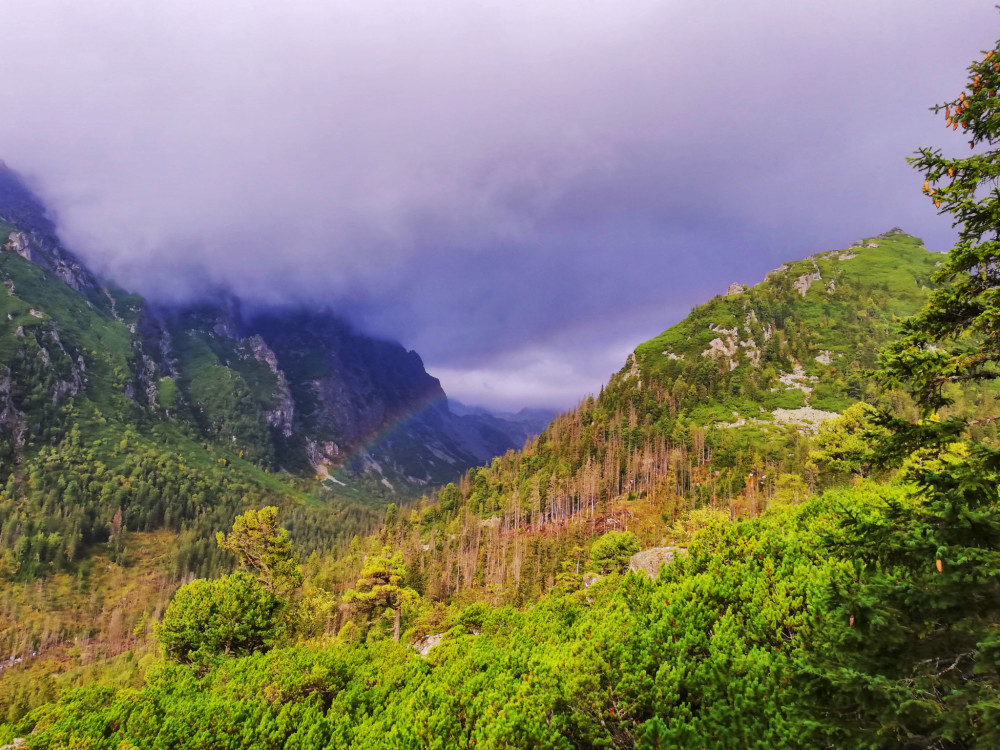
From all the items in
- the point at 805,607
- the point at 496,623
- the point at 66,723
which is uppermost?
the point at 805,607

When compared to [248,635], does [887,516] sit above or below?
above

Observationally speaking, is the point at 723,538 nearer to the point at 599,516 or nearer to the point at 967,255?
the point at 967,255

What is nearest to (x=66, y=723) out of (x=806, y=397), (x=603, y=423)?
(x=603, y=423)

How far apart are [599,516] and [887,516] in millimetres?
99985

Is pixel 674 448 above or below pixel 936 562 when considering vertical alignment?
above

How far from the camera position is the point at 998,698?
596 cm

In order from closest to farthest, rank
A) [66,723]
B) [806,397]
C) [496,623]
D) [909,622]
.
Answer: [909,622] → [66,723] → [496,623] → [806,397]

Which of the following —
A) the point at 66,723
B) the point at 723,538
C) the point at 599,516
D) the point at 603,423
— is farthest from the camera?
the point at 603,423

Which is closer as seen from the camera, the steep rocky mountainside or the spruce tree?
the spruce tree

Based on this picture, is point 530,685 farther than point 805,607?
No

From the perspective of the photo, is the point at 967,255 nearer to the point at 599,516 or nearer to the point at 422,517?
the point at 599,516

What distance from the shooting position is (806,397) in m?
136

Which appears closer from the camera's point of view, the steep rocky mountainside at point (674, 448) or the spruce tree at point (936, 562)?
the spruce tree at point (936, 562)

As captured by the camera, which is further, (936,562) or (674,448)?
(674,448)
